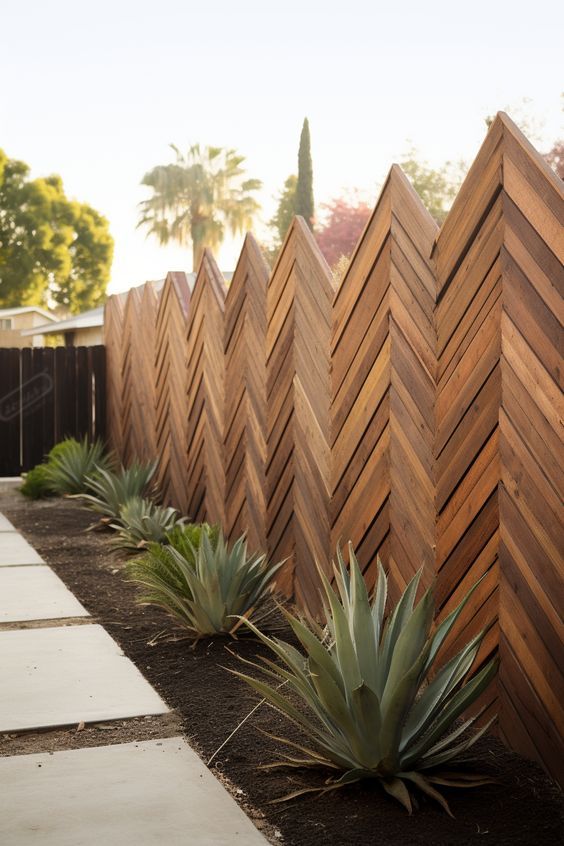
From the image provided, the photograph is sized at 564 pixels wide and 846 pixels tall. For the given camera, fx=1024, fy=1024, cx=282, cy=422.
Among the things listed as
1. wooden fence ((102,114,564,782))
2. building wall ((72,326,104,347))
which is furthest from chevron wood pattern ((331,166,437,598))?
building wall ((72,326,104,347))

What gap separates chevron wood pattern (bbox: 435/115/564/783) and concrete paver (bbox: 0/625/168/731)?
136 centimetres

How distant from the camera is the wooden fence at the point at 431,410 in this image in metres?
3.58

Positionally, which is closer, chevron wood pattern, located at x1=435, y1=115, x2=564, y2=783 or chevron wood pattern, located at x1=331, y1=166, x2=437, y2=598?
chevron wood pattern, located at x1=435, y1=115, x2=564, y2=783

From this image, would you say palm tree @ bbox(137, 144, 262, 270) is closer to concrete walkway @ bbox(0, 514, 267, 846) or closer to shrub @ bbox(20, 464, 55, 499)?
shrub @ bbox(20, 464, 55, 499)

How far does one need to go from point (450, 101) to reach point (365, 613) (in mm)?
48656

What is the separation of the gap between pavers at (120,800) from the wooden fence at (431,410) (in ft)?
3.83

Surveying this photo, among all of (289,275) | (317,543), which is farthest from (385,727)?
(289,275)

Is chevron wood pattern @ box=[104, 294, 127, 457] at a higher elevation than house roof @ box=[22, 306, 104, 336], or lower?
lower

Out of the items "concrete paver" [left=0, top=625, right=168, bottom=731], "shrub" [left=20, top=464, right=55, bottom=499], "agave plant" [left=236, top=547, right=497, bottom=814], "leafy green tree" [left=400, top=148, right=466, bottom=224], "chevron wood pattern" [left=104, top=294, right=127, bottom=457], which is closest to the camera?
"agave plant" [left=236, top=547, right=497, bottom=814]

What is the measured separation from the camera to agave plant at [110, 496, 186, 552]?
7391mm

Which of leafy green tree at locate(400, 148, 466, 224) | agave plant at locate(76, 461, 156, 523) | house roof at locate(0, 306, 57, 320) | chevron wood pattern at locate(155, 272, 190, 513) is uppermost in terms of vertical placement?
house roof at locate(0, 306, 57, 320)

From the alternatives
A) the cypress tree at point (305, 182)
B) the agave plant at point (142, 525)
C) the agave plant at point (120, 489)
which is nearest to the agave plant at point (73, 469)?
the agave plant at point (120, 489)

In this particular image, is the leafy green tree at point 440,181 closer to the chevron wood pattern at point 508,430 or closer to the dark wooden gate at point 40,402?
the dark wooden gate at point 40,402

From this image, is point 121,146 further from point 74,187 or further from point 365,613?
point 365,613
